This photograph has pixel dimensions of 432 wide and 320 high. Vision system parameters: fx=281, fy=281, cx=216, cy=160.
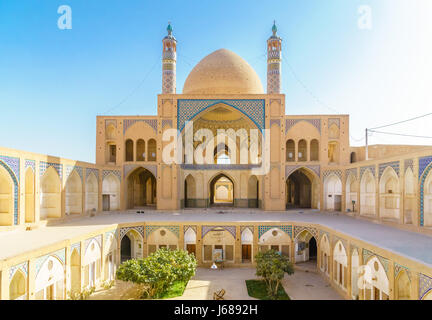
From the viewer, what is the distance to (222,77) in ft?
52.7

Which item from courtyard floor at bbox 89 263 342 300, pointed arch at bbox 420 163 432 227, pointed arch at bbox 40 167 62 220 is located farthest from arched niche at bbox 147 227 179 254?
pointed arch at bbox 420 163 432 227

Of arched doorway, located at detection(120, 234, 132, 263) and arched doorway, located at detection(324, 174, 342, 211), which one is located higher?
arched doorway, located at detection(324, 174, 342, 211)

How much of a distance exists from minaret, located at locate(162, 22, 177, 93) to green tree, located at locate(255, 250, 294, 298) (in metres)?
10.7

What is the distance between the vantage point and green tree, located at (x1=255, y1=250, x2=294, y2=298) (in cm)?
798

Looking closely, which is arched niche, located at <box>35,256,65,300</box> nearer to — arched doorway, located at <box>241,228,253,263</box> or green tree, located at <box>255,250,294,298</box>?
green tree, located at <box>255,250,294,298</box>

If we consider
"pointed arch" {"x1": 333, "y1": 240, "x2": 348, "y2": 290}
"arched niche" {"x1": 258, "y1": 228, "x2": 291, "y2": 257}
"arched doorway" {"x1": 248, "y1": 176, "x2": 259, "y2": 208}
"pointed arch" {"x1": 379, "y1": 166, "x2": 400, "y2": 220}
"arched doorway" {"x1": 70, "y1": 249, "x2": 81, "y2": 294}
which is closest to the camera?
"arched doorway" {"x1": 70, "y1": 249, "x2": 81, "y2": 294}

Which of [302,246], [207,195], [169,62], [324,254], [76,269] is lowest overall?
[302,246]

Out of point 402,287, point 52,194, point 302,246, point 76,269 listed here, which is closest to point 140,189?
point 52,194

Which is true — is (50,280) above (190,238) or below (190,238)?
above

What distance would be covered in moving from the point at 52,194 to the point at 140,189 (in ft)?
24.5

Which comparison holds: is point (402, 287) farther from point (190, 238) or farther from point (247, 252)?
point (190, 238)

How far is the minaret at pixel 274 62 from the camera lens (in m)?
15.4
